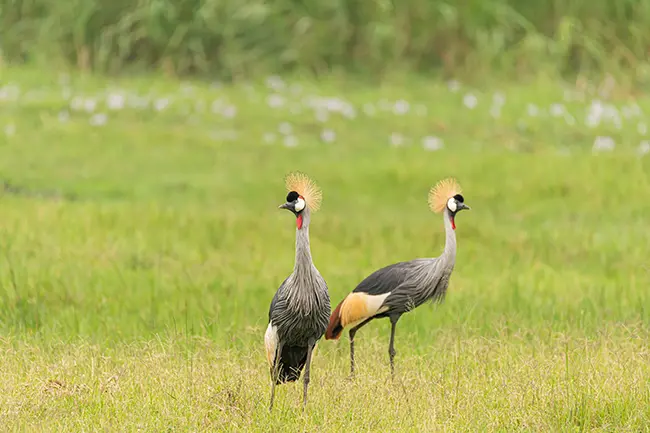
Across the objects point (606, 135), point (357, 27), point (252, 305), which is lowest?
point (252, 305)

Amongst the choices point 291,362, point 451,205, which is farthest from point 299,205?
point 451,205

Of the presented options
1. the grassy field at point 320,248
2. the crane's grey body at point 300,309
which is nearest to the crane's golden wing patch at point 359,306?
the grassy field at point 320,248

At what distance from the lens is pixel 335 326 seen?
27.8 ft

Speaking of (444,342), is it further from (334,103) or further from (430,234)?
(334,103)

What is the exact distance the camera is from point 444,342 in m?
9.05

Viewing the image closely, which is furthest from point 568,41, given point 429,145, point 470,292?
point 470,292

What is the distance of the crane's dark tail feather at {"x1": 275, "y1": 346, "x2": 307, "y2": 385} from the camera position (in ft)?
24.7

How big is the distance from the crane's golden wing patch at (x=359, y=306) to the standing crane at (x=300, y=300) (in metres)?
0.89

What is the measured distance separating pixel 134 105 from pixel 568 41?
7.60 metres

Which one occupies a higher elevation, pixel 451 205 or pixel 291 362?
pixel 451 205

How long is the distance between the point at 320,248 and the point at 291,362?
5.38 m

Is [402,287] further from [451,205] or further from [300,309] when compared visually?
[300,309]

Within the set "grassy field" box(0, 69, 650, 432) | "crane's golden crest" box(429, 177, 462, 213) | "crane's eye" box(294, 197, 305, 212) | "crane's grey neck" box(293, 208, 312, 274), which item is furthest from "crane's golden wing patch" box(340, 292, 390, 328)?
"crane's eye" box(294, 197, 305, 212)

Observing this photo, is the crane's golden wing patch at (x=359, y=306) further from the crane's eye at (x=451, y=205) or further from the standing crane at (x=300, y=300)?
the standing crane at (x=300, y=300)
